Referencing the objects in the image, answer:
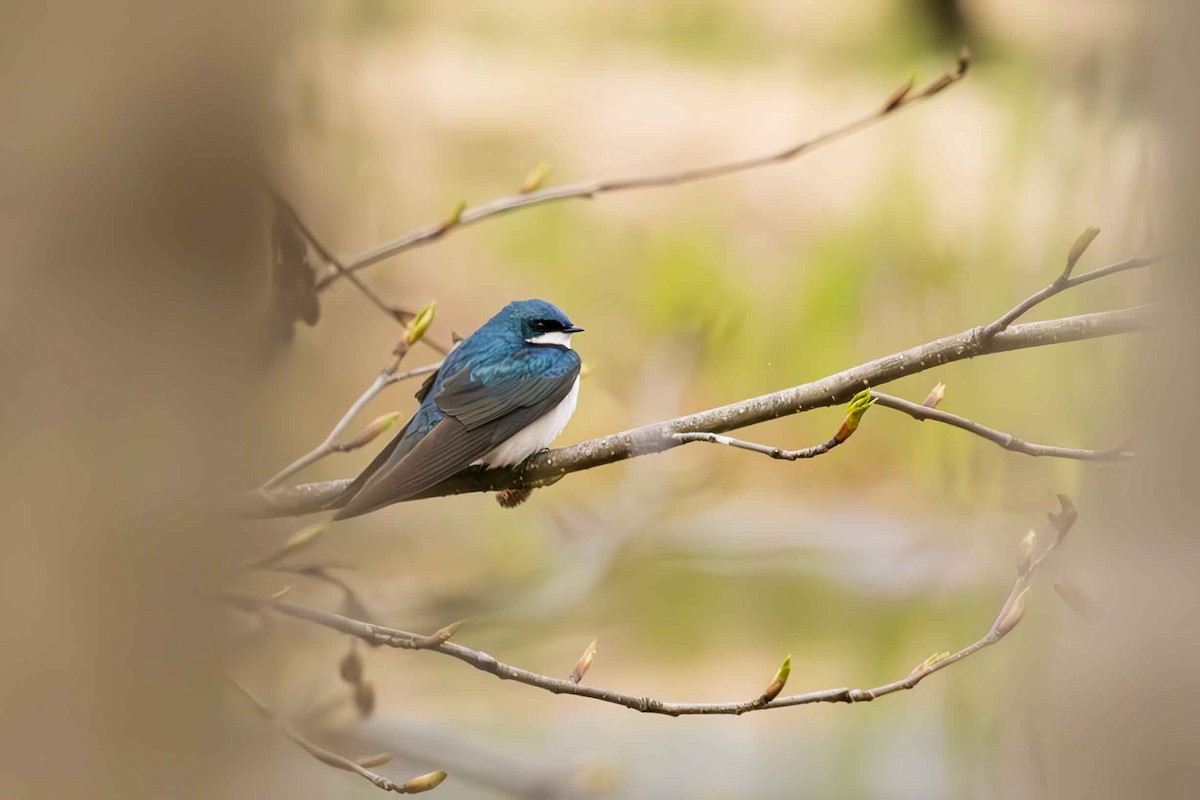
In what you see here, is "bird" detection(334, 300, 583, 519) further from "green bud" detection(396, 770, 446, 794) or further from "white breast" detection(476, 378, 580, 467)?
"green bud" detection(396, 770, 446, 794)

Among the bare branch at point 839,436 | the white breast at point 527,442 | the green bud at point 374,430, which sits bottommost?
the bare branch at point 839,436

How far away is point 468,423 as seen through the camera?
814 millimetres

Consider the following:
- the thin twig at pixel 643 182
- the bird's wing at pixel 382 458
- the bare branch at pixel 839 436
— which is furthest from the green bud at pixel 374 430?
the bare branch at pixel 839 436

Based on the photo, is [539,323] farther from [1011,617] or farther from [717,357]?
[1011,617]

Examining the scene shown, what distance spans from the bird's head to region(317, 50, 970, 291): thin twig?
0.09 meters

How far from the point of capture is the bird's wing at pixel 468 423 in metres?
0.73

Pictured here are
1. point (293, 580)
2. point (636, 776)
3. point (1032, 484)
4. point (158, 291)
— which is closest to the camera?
point (158, 291)

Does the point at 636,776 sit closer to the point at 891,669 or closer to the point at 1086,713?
the point at 891,669

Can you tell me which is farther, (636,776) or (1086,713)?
(636,776)

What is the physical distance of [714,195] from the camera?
107cm

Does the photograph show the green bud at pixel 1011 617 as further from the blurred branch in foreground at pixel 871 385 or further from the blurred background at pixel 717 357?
the blurred branch in foreground at pixel 871 385

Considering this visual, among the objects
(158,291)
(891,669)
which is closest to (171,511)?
(158,291)

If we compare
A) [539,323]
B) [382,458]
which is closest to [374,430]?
[382,458]

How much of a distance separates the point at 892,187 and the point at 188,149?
1.06 meters
